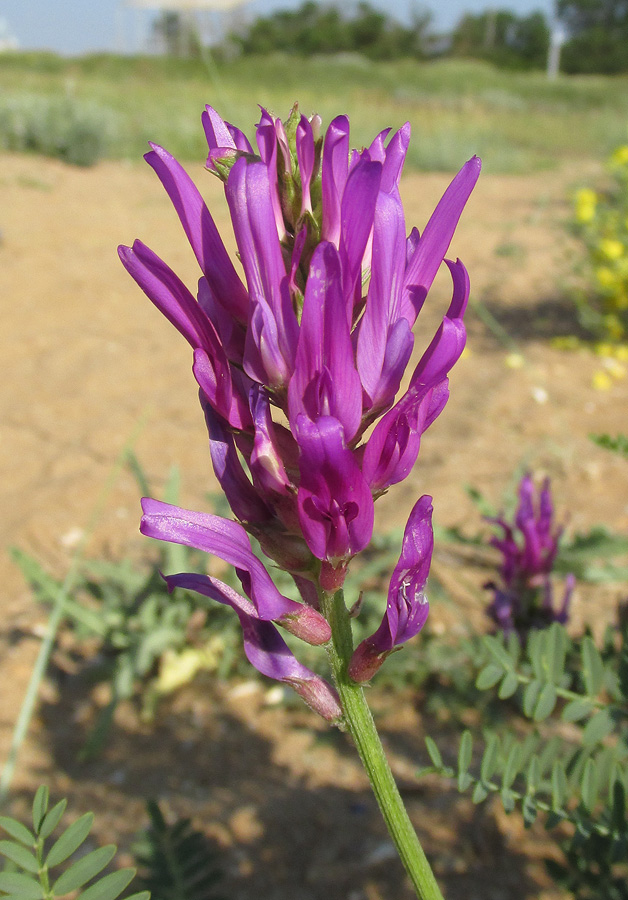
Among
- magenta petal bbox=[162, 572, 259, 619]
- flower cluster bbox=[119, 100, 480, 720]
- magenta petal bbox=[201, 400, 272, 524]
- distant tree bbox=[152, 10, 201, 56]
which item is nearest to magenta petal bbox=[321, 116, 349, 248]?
flower cluster bbox=[119, 100, 480, 720]

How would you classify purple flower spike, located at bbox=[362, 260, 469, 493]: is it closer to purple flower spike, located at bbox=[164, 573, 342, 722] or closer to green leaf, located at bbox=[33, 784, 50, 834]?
purple flower spike, located at bbox=[164, 573, 342, 722]

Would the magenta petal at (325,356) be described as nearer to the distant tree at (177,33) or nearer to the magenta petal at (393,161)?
the magenta petal at (393,161)

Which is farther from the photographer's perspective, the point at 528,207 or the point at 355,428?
the point at 528,207

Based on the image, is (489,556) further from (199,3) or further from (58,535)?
(199,3)

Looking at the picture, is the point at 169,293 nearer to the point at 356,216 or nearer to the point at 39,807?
the point at 356,216

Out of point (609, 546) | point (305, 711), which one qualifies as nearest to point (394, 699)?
point (305, 711)

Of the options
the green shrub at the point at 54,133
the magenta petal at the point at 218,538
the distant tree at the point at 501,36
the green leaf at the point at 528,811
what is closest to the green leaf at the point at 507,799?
the green leaf at the point at 528,811

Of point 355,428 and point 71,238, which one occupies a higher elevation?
point 355,428
